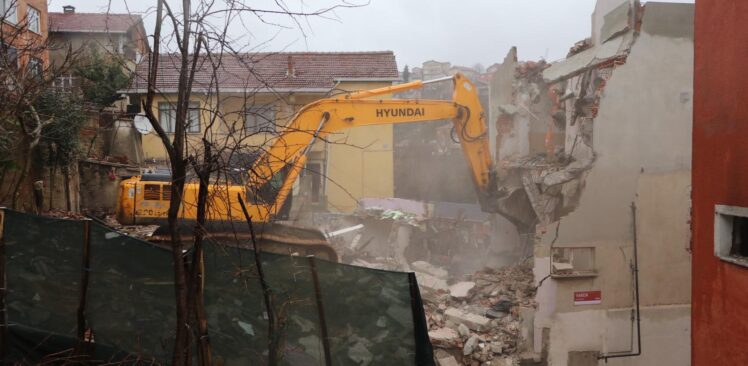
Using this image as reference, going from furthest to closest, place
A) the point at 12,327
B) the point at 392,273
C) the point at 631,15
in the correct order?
1. the point at 631,15
2. the point at 392,273
3. the point at 12,327

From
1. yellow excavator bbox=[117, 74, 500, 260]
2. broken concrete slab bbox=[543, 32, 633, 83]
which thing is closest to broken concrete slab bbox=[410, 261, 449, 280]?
yellow excavator bbox=[117, 74, 500, 260]

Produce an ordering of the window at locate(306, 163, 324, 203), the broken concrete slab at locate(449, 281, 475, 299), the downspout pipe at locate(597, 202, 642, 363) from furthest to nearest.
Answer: the window at locate(306, 163, 324, 203) → the broken concrete slab at locate(449, 281, 475, 299) → the downspout pipe at locate(597, 202, 642, 363)

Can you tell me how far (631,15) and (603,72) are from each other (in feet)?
3.20

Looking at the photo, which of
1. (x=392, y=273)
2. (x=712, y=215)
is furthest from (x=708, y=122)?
(x=392, y=273)

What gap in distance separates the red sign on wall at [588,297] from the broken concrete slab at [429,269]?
3596 millimetres

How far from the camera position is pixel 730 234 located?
473 cm

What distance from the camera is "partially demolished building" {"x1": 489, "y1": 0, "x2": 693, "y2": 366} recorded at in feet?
29.6

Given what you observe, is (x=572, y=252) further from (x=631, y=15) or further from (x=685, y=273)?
(x=631, y=15)

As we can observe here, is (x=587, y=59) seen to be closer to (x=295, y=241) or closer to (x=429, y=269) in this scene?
(x=429, y=269)

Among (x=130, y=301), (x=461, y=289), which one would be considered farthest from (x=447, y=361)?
(x=130, y=301)

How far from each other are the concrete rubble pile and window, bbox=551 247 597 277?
34.2 inches

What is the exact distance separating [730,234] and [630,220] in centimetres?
462

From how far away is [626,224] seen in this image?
30.1 ft

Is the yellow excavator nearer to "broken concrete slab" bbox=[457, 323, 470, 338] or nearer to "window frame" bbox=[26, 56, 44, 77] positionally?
"window frame" bbox=[26, 56, 44, 77]
